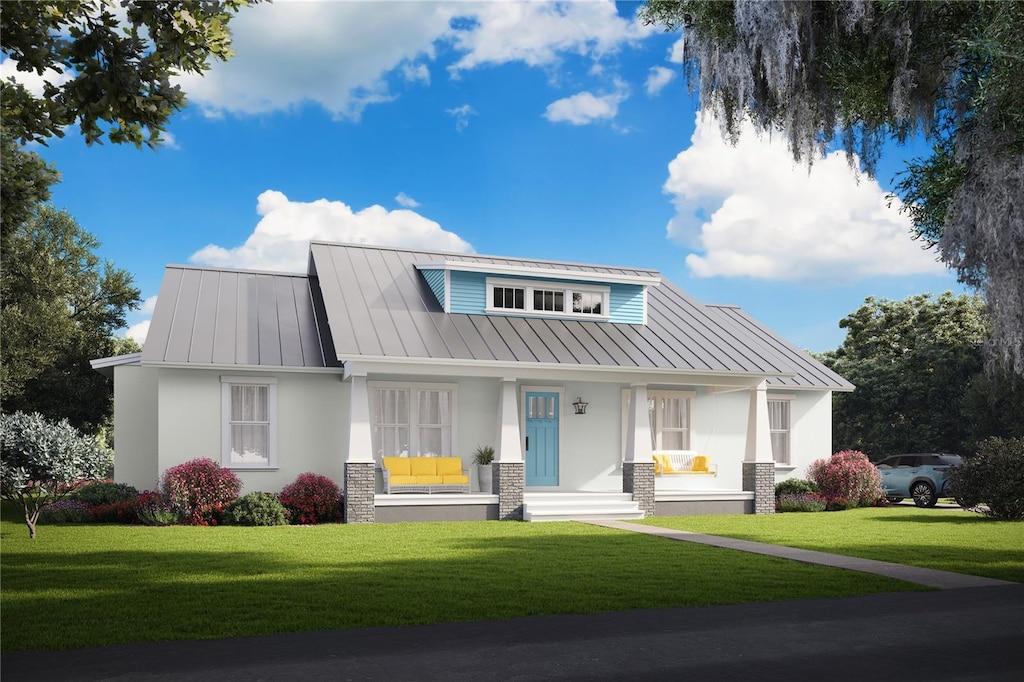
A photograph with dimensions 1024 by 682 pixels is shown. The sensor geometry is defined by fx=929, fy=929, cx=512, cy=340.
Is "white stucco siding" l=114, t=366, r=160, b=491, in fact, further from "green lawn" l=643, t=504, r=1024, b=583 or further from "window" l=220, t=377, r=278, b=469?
"green lawn" l=643, t=504, r=1024, b=583

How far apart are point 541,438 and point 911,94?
14.9m

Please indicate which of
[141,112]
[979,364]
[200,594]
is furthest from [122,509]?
[979,364]

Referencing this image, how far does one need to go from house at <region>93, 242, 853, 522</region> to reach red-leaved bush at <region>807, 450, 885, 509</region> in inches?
32.9

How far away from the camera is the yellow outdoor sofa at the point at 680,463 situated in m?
23.9

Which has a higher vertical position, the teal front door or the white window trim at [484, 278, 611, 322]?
the white window trim at [484, 278, 611, 322]

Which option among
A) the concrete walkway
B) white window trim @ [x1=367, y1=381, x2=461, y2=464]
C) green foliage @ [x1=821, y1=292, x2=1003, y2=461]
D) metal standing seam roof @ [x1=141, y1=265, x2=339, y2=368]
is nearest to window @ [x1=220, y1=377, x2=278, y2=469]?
metal standing seam roof @ [x1=141, y1=265, x2=339, y2=368]

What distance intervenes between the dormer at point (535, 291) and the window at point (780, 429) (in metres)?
A: 4.71

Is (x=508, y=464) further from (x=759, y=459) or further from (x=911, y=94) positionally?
(x=911, y=94)

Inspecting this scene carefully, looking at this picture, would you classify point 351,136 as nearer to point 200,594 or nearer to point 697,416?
point 697,416

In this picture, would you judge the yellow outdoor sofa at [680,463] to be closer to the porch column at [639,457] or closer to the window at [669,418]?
the window at [669,418]

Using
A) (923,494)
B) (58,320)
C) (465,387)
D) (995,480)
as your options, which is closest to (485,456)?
(465,387)

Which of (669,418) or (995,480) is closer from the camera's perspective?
(995,480)

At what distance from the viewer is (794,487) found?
2483 centimetres

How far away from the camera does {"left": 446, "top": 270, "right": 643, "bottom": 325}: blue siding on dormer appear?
23461 millimetres
